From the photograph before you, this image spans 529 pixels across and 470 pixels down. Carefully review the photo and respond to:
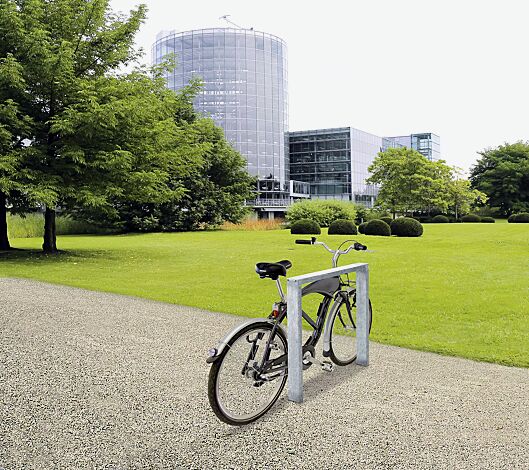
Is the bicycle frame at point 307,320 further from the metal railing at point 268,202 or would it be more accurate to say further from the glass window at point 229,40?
the glass window at point 229,40

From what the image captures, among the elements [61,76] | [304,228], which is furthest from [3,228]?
[304,228]

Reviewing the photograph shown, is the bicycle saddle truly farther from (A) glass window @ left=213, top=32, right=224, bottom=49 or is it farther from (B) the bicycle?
(A) glass window @ left=213, top=32, right=224, bottom=49

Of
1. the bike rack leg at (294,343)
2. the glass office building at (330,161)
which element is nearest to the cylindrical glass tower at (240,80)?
the glass office building at (330,161)

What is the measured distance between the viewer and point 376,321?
8.25m

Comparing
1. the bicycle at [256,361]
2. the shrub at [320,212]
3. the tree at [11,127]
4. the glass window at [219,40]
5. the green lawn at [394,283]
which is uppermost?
the glass window at [219,40]

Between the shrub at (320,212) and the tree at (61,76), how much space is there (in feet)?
78.6

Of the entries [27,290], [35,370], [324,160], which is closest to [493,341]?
[35,370]

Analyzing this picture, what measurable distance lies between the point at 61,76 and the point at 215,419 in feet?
48.7

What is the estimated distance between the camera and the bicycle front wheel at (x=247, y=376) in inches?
156

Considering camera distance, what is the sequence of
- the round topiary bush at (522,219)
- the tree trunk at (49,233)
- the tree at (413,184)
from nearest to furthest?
the tree trunk at (49,233), the round topiary bush at (522,219), the tree at (413,184)

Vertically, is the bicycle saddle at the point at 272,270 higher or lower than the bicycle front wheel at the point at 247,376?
higher

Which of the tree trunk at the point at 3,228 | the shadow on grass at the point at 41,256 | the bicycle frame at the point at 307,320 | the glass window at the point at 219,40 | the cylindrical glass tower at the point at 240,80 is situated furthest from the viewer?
the cylindrical glass tower at the point at 240,80

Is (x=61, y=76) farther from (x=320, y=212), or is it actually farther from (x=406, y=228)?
(x=320, y=212)

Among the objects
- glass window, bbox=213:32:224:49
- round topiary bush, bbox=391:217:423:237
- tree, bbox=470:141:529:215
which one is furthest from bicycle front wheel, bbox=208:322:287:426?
glass window, bbox=213:32:224:49
